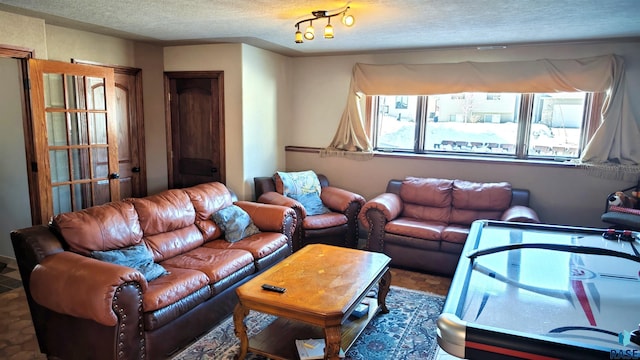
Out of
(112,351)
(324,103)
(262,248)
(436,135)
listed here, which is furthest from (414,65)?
(112,351)

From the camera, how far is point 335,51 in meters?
5.15

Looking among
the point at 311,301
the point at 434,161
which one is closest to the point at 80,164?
the point at 311,301

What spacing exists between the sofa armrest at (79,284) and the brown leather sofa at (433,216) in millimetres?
2538

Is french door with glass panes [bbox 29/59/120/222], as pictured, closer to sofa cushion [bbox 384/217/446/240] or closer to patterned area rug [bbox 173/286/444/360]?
patterned area rug [bbox 173/286/444/360]

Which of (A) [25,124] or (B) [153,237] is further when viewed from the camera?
(A) [25,124]

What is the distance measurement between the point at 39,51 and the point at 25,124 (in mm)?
650

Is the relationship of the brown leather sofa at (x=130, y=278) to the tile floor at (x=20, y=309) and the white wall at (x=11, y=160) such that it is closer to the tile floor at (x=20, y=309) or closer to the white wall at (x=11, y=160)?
the tile floor at (x=20, y=309)

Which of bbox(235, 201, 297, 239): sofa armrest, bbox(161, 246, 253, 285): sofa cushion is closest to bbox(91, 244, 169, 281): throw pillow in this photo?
bbox(161, 246, 253, 285): sofa cushion

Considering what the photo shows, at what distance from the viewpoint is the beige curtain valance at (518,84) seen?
163 inches

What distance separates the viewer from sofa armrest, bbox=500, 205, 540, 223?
3824 millimetres

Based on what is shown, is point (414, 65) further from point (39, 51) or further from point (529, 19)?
point (39, 51)

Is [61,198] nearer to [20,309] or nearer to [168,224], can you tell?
[20,309]

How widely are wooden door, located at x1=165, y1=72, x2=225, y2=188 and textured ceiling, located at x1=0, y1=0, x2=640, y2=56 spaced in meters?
0.53

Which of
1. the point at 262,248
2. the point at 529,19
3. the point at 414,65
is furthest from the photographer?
the point at 414,65
